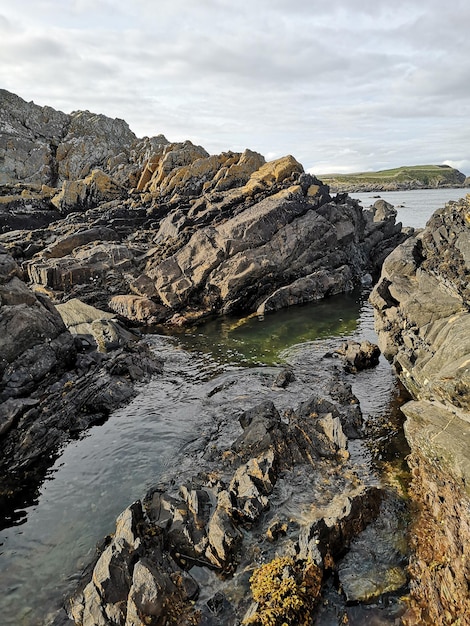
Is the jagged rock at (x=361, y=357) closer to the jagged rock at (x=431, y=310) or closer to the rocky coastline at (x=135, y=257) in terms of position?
the jagged rock at (x=431, y=310)

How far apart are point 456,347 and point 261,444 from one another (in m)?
10.7

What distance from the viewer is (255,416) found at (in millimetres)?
24484

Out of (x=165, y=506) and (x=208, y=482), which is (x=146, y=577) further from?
(x=208, y=482)

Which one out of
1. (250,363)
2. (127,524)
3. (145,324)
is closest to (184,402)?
(250,363)

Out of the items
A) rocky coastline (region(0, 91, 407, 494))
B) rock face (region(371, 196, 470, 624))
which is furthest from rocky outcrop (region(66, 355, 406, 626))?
rocky coastline (region(0, 91, 407, 494))

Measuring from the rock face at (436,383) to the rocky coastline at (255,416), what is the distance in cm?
9

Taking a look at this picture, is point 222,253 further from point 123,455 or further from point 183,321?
point 123,455

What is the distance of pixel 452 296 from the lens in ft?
75.9

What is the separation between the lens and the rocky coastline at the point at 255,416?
1361 centimetres

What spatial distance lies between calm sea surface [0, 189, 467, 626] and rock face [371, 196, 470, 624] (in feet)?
19.8

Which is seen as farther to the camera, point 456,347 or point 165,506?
point 456,347

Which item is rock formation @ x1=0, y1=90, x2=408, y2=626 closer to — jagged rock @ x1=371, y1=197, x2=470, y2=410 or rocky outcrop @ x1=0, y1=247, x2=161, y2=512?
rocky outcrop @ x1=0, y1=247, x2=161, y2=512

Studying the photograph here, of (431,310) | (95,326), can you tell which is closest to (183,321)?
(95,326)

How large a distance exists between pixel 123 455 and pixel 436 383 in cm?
1716
